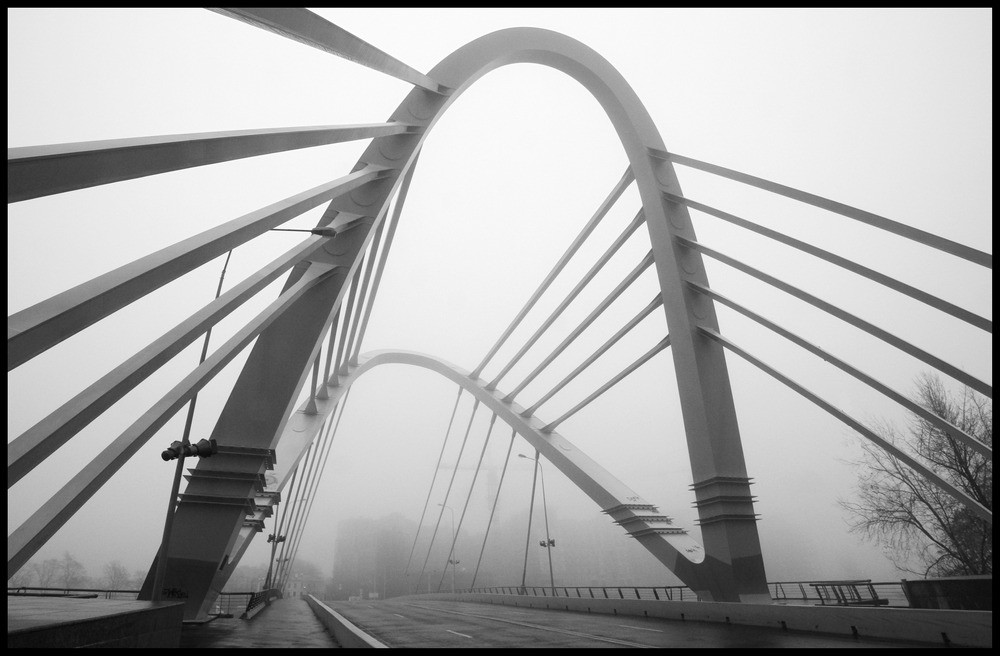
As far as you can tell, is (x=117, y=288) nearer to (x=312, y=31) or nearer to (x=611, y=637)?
(x=312, y=31)

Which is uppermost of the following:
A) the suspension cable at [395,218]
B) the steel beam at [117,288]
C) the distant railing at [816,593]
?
the suspension cable at [395,218]

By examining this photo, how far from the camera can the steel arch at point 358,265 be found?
1302cm

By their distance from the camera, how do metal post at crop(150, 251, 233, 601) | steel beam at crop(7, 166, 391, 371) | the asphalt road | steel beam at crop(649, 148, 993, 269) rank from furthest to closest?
metal post at crop(150, 251, 233, 601), the asphalt road, steel beam at crop(649, 148, 993, 269), steel beam at crop(7, 166, 391, 371)

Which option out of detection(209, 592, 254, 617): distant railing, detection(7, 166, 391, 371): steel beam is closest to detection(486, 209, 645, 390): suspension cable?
detection(7, 166, 391, 371): steel beam

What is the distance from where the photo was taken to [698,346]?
16.0 meters

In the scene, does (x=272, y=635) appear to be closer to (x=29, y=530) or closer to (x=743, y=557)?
(x=29, y=530)

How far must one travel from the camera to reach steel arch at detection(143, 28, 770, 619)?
1302 cm

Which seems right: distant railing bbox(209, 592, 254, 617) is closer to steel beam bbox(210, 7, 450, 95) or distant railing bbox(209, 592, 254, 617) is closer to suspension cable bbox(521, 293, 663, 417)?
suspension cable bbox(521, 293, 663, 417)

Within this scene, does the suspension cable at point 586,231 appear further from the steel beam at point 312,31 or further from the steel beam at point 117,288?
the steel beam at point 117,288

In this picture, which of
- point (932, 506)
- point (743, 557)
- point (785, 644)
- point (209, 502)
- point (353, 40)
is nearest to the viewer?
point (353, 40)

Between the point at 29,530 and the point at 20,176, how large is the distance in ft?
12.3

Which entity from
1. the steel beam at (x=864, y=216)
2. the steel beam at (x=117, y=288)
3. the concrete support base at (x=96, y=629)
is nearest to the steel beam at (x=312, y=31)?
the steel beam at (x=117, y=288)

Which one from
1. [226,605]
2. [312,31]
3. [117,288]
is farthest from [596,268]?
[226,605]

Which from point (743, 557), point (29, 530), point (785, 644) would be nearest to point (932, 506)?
point (743, 557)
